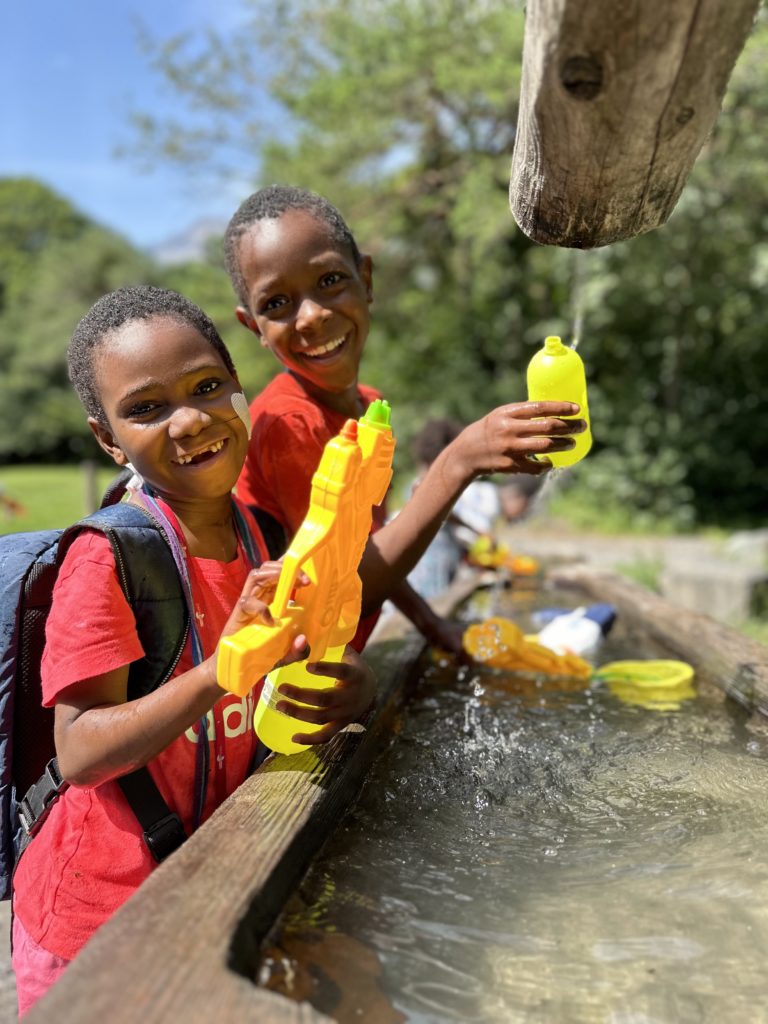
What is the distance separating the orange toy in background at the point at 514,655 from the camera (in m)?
2.72

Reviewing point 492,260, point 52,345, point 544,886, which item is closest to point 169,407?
point 544,886

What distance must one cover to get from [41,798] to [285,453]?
0.92 metres

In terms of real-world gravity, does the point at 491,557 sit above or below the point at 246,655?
below

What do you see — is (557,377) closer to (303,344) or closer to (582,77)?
(303,344)

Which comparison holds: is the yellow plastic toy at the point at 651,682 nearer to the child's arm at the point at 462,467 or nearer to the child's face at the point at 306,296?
the child's arm at the point at 462,467

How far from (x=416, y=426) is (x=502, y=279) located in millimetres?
2621

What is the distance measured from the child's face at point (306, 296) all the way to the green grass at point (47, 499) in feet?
28.7

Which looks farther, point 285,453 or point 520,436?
point 285,453

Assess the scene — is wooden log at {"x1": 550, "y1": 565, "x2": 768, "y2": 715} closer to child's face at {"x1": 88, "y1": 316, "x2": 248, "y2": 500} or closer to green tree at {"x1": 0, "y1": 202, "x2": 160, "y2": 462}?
child's face at {"x1": 88, "y1": 316, "x2": 248, "y2": 500}

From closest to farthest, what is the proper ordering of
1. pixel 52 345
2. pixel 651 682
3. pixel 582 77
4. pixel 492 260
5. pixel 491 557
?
pixel 582 77 → pixel 651 682 → pixel 491 557 → pixel 492 260 → pixel 52 345

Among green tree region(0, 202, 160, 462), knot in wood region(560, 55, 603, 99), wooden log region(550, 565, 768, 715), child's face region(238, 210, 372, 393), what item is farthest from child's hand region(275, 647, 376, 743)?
green tree region(0, 202, 160, 462)

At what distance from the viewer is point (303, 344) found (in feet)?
6.98

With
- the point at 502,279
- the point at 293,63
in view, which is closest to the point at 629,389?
the point at 502,279

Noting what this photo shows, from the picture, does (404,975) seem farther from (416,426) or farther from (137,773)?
(416,426)
